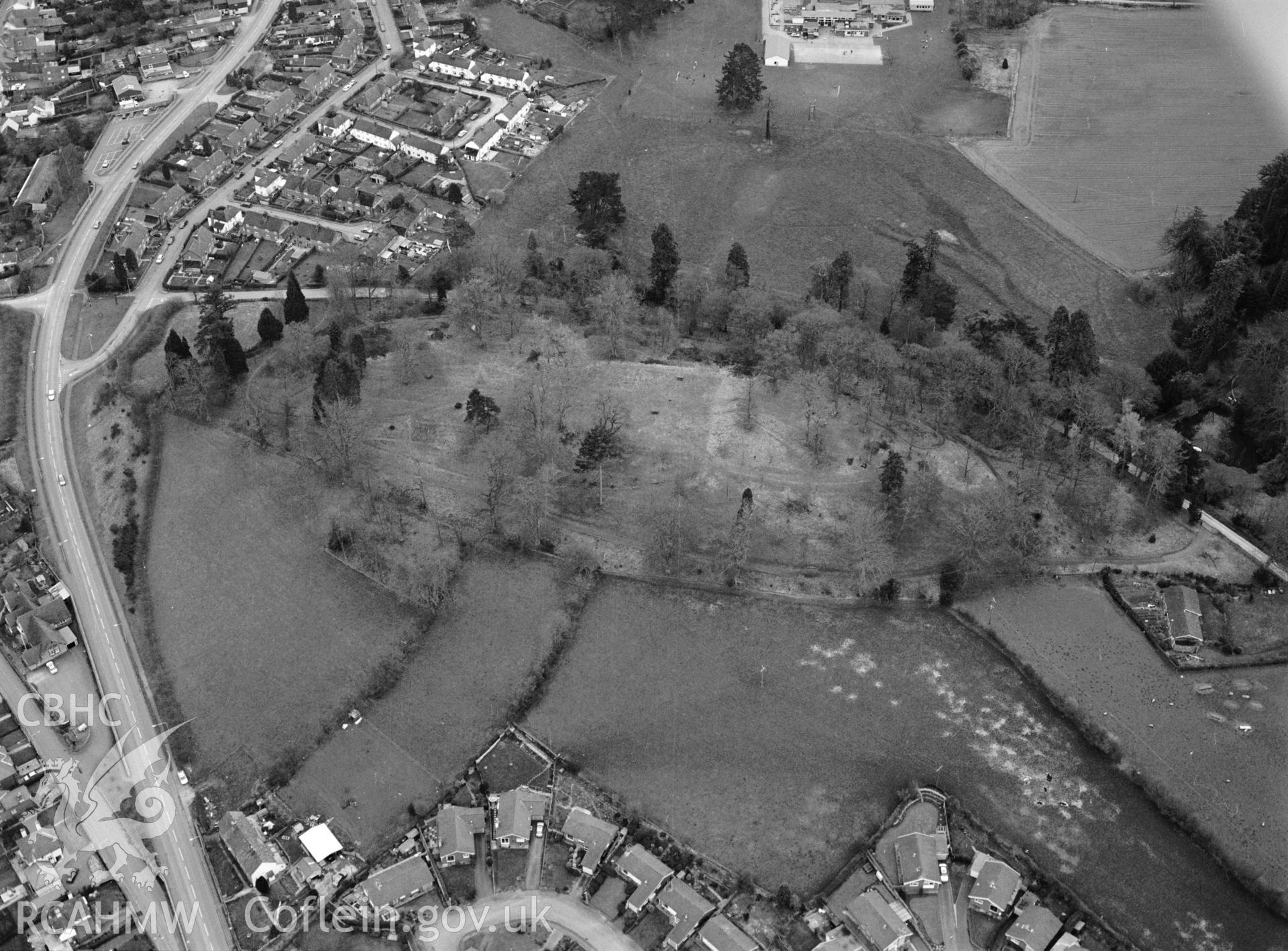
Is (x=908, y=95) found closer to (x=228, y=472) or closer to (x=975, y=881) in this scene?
(x=228, y=472)

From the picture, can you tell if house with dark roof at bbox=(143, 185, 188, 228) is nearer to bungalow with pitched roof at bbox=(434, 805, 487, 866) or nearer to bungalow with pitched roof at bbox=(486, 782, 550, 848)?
bungalow with pitched roof at bbox=(434, 805, 487, 866)

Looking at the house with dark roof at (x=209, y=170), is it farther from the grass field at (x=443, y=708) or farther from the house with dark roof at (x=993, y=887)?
the house with dark roof at (x=993, y=887)

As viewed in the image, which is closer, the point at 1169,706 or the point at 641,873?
the point at 641,873

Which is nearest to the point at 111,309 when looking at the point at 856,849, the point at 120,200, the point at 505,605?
the point at 120,200

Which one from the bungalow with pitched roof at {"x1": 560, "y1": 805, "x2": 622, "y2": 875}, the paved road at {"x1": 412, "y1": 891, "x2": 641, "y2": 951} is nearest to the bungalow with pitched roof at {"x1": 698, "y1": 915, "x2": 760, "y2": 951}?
the paved road at {"x1": 412, "y1": 891, "x2": 641, "y2": 951}

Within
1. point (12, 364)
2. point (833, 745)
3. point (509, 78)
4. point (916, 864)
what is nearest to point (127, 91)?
point (509, 78)

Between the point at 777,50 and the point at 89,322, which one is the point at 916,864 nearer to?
the point at 89,322
